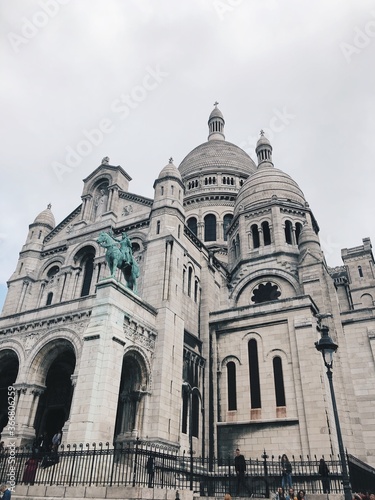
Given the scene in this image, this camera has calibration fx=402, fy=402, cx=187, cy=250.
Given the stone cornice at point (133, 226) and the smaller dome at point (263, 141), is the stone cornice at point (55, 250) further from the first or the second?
the smaller dome at point (263, 141)

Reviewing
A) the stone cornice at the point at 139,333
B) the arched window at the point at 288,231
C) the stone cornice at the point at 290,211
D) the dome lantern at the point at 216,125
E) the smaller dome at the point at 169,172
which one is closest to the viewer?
the stone cornice at the point at 139,333

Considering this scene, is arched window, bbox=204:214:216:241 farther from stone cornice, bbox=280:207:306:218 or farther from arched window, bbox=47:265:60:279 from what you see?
arched window, bbox=47:265:60:279

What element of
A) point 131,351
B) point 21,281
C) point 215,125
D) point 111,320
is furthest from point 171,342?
point 215,125

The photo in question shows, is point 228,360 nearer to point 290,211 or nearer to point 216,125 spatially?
point 290,211

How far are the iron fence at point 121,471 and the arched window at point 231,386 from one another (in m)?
4.09

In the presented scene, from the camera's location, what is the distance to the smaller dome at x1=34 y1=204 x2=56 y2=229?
3338 centimetres

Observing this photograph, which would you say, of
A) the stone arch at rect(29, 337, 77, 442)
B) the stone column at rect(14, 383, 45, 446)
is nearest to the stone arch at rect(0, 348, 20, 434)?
the stone arch at rect(29, 337, 77, 442)

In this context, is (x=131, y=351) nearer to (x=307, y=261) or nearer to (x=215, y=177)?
(x=307, y=261)

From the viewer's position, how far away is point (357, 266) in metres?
43.2

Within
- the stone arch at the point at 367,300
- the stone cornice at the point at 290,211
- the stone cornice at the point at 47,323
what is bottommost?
the stone cornice at the point at 47,323

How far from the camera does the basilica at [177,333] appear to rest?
19.3 m

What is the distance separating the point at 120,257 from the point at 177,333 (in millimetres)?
5390

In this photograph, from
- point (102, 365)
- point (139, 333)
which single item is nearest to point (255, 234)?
point (139, 333)

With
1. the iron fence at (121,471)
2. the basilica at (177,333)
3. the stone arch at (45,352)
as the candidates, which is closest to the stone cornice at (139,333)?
the basilica at (177,333)
